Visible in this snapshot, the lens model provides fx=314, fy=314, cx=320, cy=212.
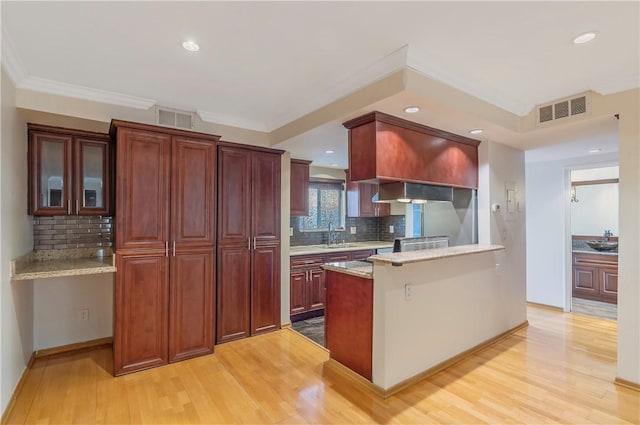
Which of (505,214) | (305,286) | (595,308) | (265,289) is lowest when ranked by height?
(595,308)

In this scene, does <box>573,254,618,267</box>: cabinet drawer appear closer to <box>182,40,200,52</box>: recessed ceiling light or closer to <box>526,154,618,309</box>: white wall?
<box>526,154,618,309</box>: white wall

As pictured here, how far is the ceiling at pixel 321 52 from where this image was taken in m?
1.86

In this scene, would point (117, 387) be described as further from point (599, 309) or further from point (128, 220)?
point (599, 309)

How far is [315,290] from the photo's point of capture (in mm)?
4645

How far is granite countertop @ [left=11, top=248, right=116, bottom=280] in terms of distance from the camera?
2467 millimetres

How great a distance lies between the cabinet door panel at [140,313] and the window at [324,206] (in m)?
2.66

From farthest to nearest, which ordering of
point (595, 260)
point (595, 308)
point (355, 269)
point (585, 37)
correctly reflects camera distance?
point (595, 260)
point (595, 308)
point (355, 269)
point (585, 37)

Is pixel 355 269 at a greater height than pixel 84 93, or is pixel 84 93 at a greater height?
pixel 84 93

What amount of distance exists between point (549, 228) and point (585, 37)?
378 cm

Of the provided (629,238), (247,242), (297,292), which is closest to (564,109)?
(629,238)

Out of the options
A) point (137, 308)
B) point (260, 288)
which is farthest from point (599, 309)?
point (137, 308)

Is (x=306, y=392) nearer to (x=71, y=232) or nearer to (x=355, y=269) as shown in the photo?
(x=355, y=269)

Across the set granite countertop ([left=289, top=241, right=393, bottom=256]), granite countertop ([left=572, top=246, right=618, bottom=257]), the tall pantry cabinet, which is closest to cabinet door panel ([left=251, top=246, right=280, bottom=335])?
granite countertop ([left=289, top=241, right=393, bottom=256])

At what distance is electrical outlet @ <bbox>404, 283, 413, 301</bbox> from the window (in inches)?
113
